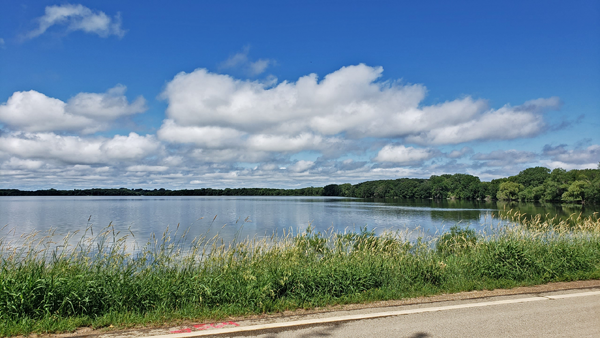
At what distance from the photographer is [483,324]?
18.5 feet

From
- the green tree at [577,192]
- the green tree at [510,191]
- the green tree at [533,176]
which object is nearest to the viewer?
the green tree at [577,192]

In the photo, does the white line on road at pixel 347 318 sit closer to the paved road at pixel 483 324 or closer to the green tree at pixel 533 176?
the paved road at pixel 483 324

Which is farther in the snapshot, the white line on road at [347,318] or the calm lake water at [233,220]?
the calm lake water at [233,220]

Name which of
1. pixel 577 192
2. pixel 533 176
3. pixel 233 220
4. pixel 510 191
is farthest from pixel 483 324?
pixel 533 176

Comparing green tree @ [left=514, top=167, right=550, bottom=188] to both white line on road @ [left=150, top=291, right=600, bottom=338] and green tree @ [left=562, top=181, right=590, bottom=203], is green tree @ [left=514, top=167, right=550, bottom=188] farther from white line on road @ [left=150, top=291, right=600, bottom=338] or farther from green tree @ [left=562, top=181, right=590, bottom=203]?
white line on road @ [left=150, top=291, right=600, bottom=338]

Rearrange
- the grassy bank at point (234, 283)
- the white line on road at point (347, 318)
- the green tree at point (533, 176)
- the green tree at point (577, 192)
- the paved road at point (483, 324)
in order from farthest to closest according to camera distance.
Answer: the green tree at point (533, 176) → the green tree at point (577, 192) → the grassy bank at point (234, 283) → the white line on road at point (347, 318) → the paved road at point (483, 324)

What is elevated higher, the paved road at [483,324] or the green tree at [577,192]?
the green tree at [577,192]

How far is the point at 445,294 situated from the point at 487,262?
2375mm

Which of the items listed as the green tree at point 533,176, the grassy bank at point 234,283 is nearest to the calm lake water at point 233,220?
the grassy bank at point 234,283

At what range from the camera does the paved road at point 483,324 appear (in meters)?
5.25

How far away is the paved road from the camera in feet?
17.2

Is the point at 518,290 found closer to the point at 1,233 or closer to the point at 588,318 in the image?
the point at 588,318

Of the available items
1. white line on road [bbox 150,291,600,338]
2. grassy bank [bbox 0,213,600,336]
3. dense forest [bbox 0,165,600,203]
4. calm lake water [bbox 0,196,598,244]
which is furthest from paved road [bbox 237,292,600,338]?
dense forest [bbox 0,165,600,203]

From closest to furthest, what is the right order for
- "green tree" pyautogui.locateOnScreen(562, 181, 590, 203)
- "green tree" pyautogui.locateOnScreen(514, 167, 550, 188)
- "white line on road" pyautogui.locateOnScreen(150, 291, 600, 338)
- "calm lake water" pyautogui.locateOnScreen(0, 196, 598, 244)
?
1. "white line on road" pyautogui.locateOnScreen(150, 291, 600, 338)
2. "calm lake water" pyautogui.locateOnScreen(0, 196, 598, 244)
3. "green tree" pyautogui.locateOnScreen(562, 181, 590, 203)
4. "green tree" pyautogui.locateOnScreen(514, 167, 550, 188)
